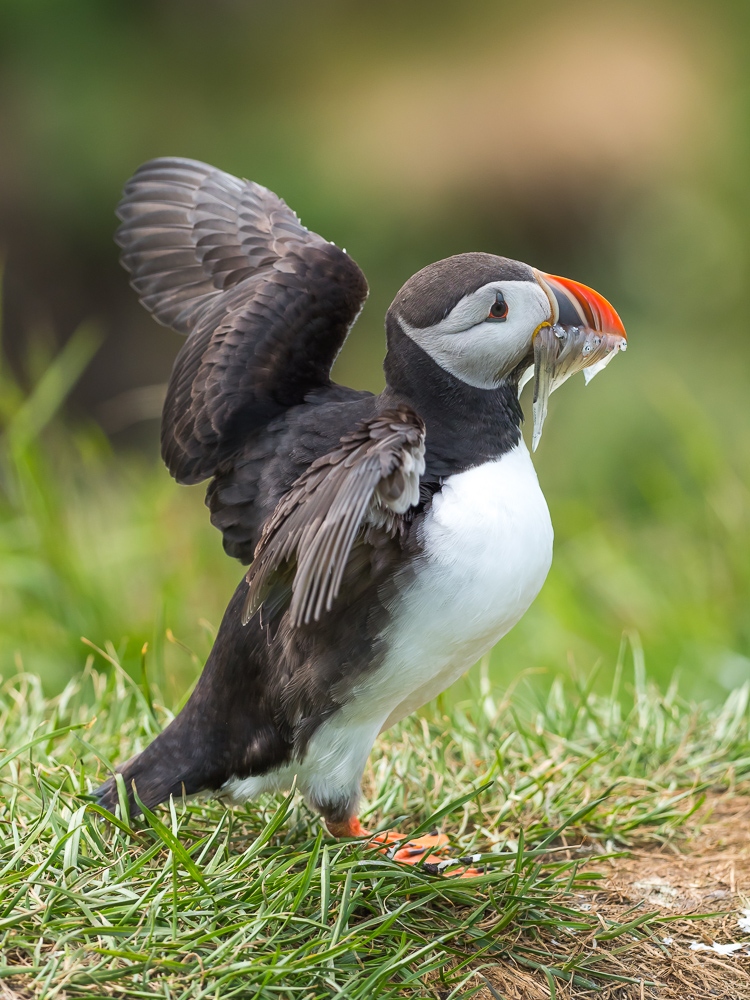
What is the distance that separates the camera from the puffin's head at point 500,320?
2445 mm

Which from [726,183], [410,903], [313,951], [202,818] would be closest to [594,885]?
[410,903]

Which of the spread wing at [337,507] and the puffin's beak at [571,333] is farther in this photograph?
the puffin's beak at [571,333]

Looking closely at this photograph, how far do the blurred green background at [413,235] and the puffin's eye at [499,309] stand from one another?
2314mm

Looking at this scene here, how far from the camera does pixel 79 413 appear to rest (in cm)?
990

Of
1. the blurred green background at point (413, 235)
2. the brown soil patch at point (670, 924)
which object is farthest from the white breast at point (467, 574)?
the blurred green background at point (413, 235)

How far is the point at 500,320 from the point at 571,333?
7.1 inches

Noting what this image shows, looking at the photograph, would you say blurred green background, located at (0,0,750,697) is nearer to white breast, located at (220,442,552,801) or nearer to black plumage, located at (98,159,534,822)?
black plumage, located at (98,159,534,822)

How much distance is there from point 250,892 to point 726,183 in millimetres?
8360

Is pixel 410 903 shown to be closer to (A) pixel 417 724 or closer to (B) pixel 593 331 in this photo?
(A) pixel 417 724

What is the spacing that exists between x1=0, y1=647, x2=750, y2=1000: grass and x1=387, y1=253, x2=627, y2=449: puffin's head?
3.40 ft

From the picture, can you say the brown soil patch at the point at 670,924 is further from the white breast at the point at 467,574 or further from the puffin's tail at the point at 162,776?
the puffin's tail at the point at 162,776

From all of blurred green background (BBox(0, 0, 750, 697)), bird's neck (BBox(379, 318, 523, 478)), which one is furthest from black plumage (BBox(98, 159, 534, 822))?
blurred green background (BBox(0, 0, 750, 697))

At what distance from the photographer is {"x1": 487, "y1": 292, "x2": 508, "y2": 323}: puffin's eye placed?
2447mm

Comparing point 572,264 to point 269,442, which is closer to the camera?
point 269,442
